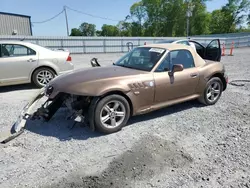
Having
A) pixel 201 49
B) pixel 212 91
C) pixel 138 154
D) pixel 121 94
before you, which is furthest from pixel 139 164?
pixel 201 49

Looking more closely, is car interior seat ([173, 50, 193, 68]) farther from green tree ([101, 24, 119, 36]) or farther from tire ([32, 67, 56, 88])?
green tree ([101, 24, 119, 36])

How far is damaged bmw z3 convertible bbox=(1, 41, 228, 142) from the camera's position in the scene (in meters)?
3.28

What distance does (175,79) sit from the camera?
3.98 m

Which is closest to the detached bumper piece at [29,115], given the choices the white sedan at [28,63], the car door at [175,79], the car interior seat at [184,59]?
the car door at [175,79]

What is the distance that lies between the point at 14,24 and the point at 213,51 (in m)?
21.9

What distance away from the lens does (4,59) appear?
226 inches

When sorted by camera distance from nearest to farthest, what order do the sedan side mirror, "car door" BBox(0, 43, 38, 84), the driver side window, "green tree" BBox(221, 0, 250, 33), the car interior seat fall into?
1. the sedan side mirror
2. the driver side window
3. the car interior seat
4. "car door" BBox(0, 43, 38, 84)
5. "green tree" BBox(221, 0, 250, 33)

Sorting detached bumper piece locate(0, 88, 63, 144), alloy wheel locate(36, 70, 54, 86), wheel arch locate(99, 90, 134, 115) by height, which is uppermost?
alloy wheel locate(36, 70, 54, 86)

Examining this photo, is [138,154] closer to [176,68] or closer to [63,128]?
[63,128]

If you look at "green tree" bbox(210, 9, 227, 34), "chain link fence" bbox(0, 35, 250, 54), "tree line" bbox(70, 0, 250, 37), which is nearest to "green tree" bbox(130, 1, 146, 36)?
"tree line" bbox(70, 0, 250, 37)

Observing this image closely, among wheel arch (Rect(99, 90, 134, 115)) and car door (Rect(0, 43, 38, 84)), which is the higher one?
car door (Rect(0, 43, 38, 84))

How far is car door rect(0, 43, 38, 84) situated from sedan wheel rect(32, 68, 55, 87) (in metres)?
0.21

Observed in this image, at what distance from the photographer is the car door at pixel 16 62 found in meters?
5.74

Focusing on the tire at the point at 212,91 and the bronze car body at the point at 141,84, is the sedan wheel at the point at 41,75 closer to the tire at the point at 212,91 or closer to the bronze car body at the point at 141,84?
the bronze car body at the point at 141,84
